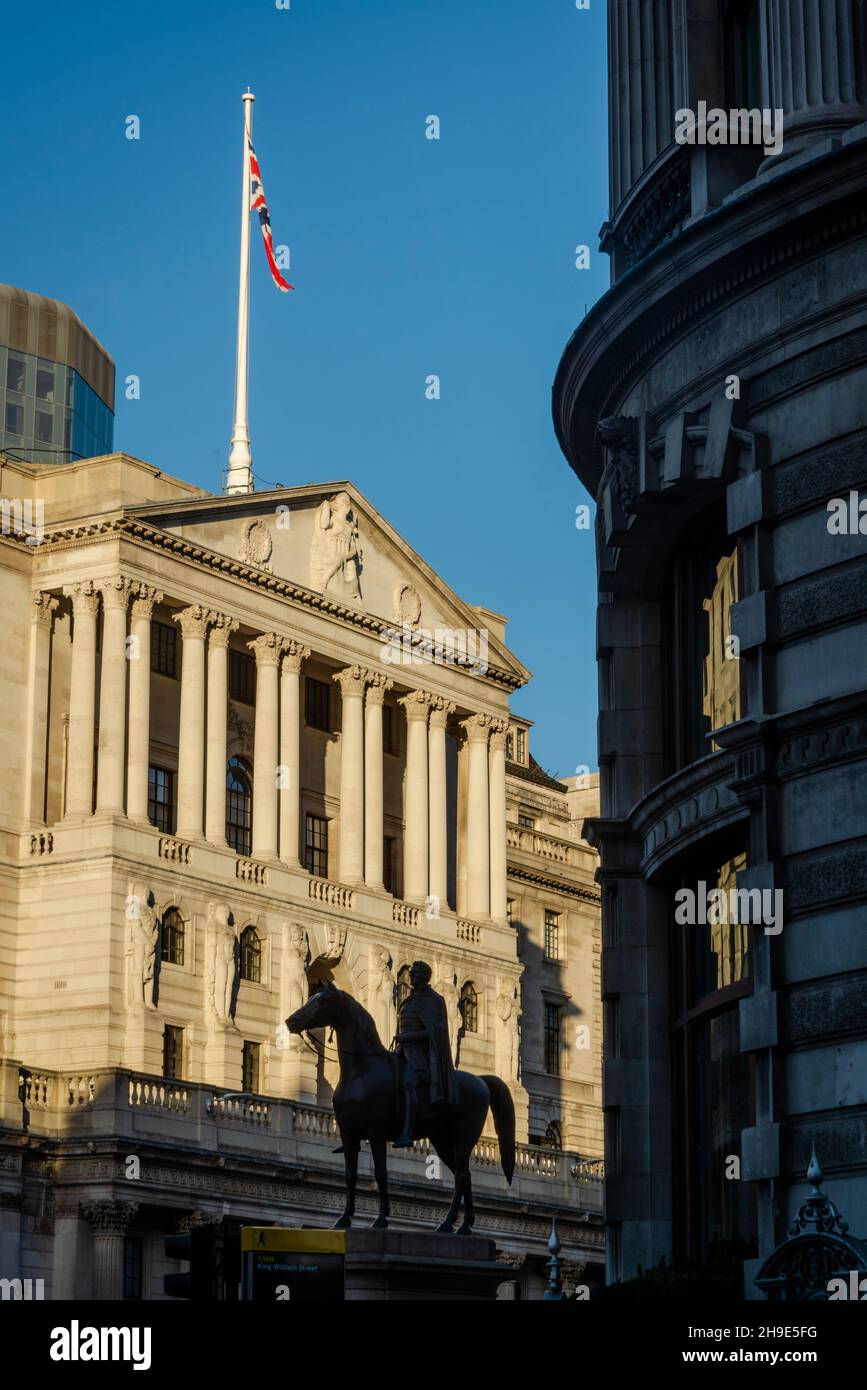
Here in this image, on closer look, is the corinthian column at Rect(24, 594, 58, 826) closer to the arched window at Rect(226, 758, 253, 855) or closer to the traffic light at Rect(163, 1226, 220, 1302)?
the arched window at Rect(226, 758, 253, 855)

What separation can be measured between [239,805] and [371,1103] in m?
46.2

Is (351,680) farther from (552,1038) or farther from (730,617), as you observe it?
(730,617)

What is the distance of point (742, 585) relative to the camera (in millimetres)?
26891

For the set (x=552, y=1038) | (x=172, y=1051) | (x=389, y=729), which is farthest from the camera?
(x=552, y=1038)

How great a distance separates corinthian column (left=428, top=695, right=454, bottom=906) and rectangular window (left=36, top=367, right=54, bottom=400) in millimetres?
66739

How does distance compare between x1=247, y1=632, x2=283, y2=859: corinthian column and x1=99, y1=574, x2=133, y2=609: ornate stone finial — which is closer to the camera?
x1=99, y1=574, x2=133, y2=609: ornate stone finial

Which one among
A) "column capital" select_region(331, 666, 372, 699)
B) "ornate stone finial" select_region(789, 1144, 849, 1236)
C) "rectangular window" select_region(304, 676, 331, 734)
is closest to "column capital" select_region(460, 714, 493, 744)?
"rectangular window" select_region(304, 676, 331, 734)

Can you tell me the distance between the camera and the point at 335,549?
86.8 metres

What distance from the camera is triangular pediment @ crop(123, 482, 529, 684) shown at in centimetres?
8144

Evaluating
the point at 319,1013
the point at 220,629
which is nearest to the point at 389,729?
the point at 220,629

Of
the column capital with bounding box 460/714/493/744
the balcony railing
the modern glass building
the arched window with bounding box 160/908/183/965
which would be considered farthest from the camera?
the modern glass building

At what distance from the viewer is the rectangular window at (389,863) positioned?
89.6 meters
